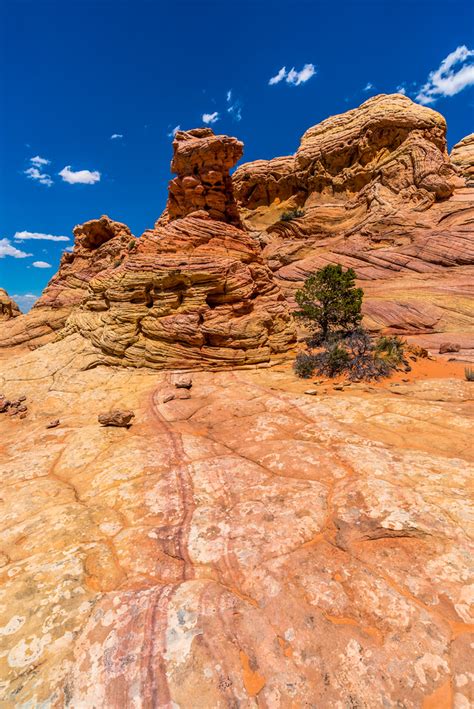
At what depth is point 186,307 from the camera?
594 inches

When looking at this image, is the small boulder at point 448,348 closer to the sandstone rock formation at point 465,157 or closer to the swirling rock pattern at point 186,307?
the swirling rock pattern at point 186,307

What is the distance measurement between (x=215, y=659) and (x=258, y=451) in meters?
4.17

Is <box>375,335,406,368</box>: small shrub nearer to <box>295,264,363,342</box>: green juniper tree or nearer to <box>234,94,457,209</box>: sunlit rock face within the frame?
<box>295,264,363,342</box>: green juniper tree

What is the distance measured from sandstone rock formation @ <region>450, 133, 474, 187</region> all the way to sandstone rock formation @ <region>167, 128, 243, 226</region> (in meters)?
24.6

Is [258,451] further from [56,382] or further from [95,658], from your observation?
[56,382]

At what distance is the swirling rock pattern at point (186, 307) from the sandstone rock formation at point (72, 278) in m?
5.85

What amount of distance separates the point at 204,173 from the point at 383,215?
19.3 m

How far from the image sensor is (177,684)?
8.19 feet

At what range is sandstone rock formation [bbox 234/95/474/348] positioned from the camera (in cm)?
2181

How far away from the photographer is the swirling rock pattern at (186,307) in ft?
47.2

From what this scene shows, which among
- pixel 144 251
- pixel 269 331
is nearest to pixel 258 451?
pixel 269 331

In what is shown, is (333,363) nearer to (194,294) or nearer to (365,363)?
(365,363)

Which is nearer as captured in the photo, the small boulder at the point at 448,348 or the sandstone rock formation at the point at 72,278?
the small boulder at the point at 448,348

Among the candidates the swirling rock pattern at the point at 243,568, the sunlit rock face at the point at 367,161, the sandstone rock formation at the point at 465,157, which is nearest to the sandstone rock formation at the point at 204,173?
the swirling rock pattern at the point at 243,568
